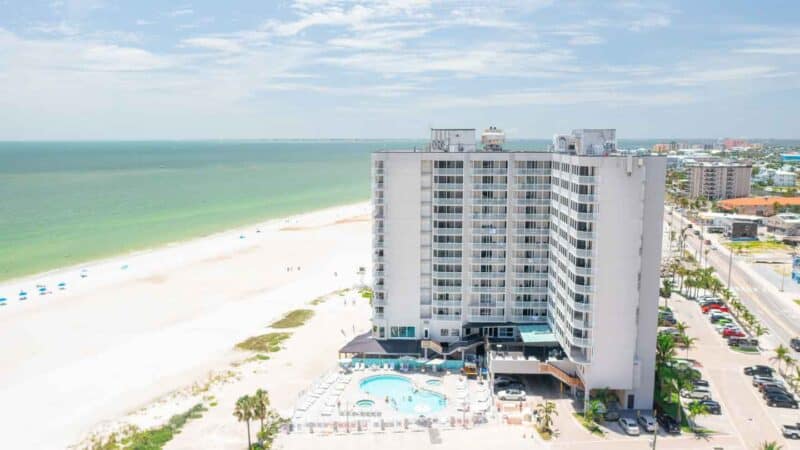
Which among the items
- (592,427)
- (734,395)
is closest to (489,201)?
(592,427)

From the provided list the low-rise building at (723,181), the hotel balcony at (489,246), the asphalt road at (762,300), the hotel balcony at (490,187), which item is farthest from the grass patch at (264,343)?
the low-rise building at (723,181)

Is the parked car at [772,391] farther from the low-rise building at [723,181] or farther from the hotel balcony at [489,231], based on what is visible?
the low-rise building at [723,181]

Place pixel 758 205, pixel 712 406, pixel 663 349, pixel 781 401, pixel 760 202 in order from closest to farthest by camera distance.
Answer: pixel 712 406 → pixel 781 401 → pixel 663 349 → pixel 758 205 → pixel 760 202

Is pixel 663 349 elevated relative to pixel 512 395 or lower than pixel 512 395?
elevated

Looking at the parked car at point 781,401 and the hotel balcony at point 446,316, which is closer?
the parked car at point 781,401

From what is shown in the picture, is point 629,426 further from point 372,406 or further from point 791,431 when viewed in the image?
point 372,406

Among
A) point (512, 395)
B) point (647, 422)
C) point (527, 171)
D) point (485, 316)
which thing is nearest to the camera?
point (647, 422)
